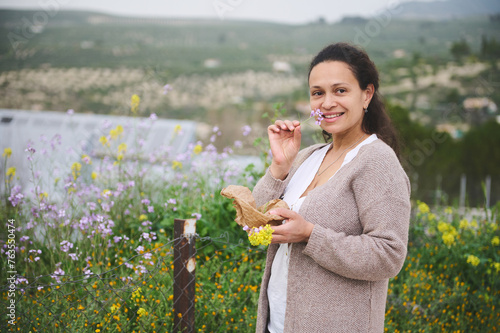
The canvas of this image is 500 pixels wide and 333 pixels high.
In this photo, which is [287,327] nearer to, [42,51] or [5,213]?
[5,213]

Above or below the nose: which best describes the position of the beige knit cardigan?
below

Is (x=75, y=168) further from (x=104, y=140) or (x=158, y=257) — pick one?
(x=158, y=257)

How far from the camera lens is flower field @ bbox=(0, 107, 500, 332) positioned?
2.53m

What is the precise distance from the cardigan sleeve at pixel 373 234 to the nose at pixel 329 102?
0.26 meters

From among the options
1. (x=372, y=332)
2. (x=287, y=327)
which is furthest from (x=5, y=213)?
(x=372, y=332)

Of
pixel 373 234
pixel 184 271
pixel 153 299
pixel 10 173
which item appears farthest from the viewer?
pixel 10 173

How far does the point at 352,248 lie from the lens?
128 cm

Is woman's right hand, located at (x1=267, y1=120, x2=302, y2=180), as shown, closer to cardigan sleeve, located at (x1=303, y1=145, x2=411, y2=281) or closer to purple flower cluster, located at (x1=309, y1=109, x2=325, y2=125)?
purple flower cluster, located at (x1=309, y1=109, x2=325, y2=125)

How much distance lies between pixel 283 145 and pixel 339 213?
0.41m

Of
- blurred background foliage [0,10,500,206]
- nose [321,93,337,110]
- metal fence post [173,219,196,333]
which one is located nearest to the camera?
nose [321,93,337,110]

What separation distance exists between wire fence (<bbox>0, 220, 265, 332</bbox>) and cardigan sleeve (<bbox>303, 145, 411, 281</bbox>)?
940mm

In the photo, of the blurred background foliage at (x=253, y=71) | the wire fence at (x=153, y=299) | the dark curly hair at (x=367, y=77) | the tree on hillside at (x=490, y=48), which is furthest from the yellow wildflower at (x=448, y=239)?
the tree on hillside at (x=490, y=48)

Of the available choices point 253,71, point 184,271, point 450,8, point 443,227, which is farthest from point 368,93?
point 450,8

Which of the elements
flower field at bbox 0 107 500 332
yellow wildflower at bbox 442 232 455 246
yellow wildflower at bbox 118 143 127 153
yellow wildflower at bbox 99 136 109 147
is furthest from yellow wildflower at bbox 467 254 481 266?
yellow wildflower at bbox 99 136 109 147
